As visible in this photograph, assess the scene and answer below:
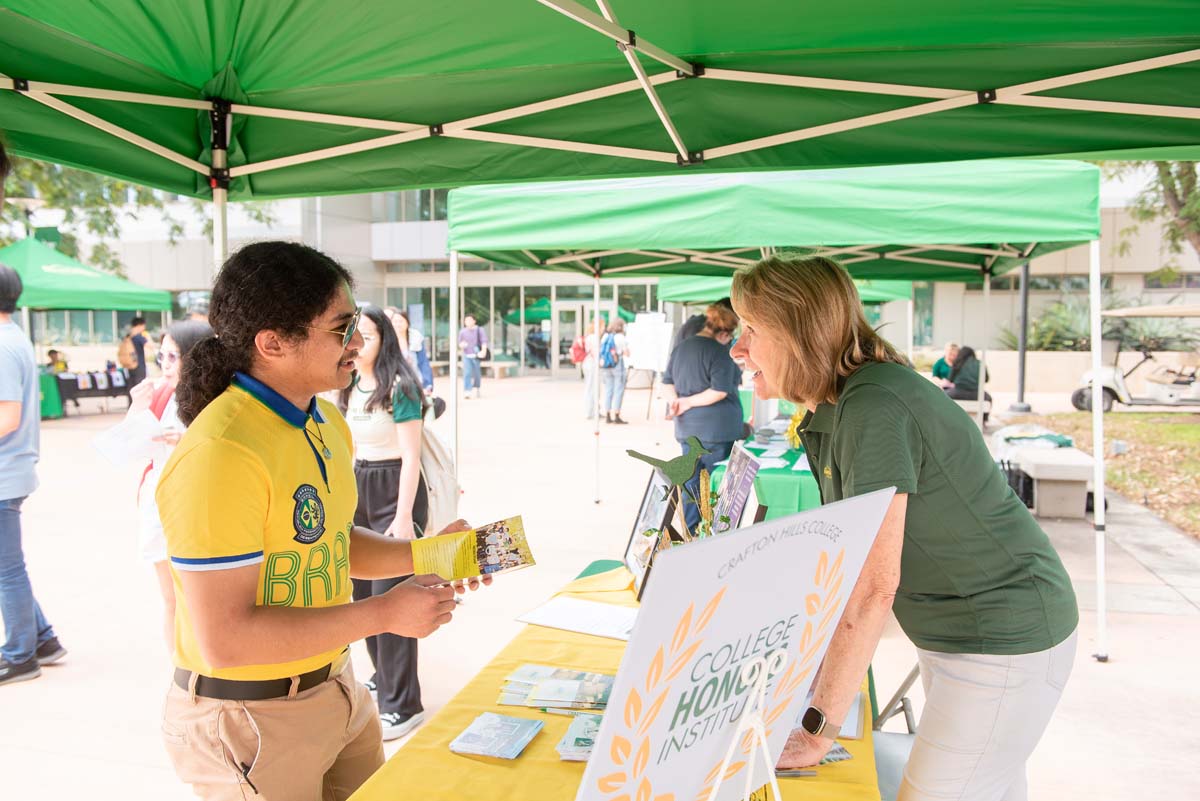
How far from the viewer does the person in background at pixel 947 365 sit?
494 inches

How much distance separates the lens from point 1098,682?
3.76 meters

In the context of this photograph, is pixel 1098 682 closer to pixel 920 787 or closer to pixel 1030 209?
pixel 1030 209

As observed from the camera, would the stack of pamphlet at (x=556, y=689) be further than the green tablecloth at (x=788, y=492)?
No

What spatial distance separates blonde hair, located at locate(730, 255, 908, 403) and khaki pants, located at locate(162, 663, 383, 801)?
44.7 inches

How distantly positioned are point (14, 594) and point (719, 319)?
13.8 ft

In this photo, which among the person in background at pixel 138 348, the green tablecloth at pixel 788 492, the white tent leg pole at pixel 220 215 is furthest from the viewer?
the person in background at pixel 138 348

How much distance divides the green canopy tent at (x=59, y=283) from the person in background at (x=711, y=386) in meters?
10.8

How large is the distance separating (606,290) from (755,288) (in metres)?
21.8

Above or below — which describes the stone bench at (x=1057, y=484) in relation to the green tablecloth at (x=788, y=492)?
below

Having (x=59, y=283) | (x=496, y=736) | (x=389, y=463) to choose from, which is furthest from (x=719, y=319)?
(x=59, y=283)

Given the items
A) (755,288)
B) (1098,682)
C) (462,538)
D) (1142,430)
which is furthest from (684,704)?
(1142,430)

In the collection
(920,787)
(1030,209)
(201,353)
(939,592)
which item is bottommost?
(920,787)

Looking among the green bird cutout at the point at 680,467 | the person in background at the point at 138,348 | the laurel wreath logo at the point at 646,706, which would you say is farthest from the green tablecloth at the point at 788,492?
the person in background at the point at 138,348

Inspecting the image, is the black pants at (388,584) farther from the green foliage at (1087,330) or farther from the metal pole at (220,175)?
the green foliage at (1087,330)
